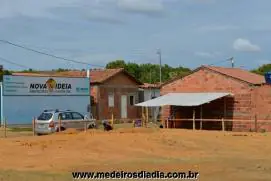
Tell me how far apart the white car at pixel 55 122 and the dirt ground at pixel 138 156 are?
3864 mm

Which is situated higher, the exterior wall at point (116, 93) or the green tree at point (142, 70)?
the green tree at point (142, 70)

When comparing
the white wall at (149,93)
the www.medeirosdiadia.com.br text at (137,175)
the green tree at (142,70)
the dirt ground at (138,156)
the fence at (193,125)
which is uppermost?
the green tree at (142,70)

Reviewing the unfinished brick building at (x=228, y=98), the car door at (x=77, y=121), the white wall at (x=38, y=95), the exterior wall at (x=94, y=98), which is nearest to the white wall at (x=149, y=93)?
the exterior wall at (x=94, y=98)

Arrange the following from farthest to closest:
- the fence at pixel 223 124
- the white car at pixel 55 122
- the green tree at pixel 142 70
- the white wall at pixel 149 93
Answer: the green tree at pixel 142 70 < the white wall at pixel 149 93 < the fence at pixel 223 124 < the white car at pixel 55 122

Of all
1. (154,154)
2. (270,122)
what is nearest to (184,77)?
(270,122)

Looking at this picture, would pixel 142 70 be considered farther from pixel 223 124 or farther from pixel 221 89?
pixel 223 124

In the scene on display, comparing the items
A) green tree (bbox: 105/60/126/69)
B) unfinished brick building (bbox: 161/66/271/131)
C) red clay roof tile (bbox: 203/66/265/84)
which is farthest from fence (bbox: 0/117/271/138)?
green tree (bbox: 105/60/126/69)

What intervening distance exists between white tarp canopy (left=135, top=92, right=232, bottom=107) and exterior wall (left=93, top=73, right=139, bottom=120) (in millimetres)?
10652

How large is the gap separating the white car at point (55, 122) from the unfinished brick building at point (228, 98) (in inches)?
347

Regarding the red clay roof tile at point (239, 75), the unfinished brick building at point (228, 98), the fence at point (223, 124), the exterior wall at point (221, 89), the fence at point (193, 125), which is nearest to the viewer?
the fence at point (193, 125)

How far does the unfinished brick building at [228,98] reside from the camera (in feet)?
107

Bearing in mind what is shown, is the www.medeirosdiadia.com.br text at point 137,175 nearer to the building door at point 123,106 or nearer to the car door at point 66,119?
the car door at point 66,119

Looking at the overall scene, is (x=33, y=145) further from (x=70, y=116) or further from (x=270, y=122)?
(x=270, y=122)

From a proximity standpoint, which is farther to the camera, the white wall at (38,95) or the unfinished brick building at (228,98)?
the white wall at (38,95)
